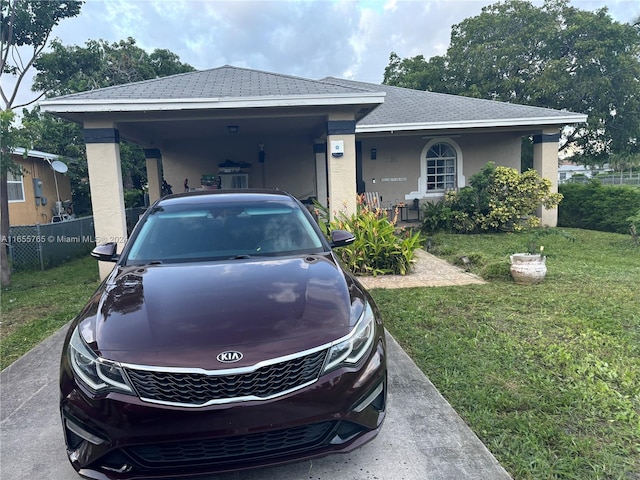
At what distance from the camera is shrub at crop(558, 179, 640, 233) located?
11719mm

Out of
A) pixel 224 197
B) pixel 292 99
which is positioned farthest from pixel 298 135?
pixel 224 197

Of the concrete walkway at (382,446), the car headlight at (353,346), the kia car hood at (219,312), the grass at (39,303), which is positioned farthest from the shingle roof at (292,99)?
the car headlight at (353,346)

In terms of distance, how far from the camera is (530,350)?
376 centimetres

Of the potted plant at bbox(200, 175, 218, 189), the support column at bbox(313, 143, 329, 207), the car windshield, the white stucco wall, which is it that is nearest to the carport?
the support column at bbox(313, 143, 329, 207)

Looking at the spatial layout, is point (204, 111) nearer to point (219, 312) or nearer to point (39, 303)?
point (39, 303)

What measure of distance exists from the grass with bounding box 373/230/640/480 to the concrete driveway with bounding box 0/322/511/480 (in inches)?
5.7

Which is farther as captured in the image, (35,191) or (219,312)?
(35,191)

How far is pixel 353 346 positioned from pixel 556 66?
2205cm

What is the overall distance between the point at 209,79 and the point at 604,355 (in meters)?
8.50

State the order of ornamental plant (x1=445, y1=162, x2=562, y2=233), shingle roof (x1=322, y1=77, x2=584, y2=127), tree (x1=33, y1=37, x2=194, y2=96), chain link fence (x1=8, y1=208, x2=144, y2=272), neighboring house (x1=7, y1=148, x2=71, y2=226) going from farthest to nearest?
tree (x1=33, y1=37, x2=194, y2=96)
neighboring house (x1=7, y1=148, x2=71, y2=226)
shingle roof (x1=322, y1=77, x2=584, y2=127)
ornamental plant (x1=445, y1=162, x2=562, y2=233)
chain link fence (x1=8, y1=208, x2=144, y2=272)

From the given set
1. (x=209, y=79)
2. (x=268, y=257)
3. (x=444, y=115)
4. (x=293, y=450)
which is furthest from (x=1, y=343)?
(x=444, y=115)

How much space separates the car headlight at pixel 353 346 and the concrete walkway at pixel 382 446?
0.69 metres

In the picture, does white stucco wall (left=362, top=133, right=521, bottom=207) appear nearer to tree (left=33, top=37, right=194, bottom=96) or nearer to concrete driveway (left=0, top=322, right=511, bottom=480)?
concrete driveway (left=0, top=322, right=511, bottom=480)

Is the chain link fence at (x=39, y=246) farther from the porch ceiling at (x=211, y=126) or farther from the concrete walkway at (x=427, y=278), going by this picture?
the concrete walkway at (x=427, y=278)
